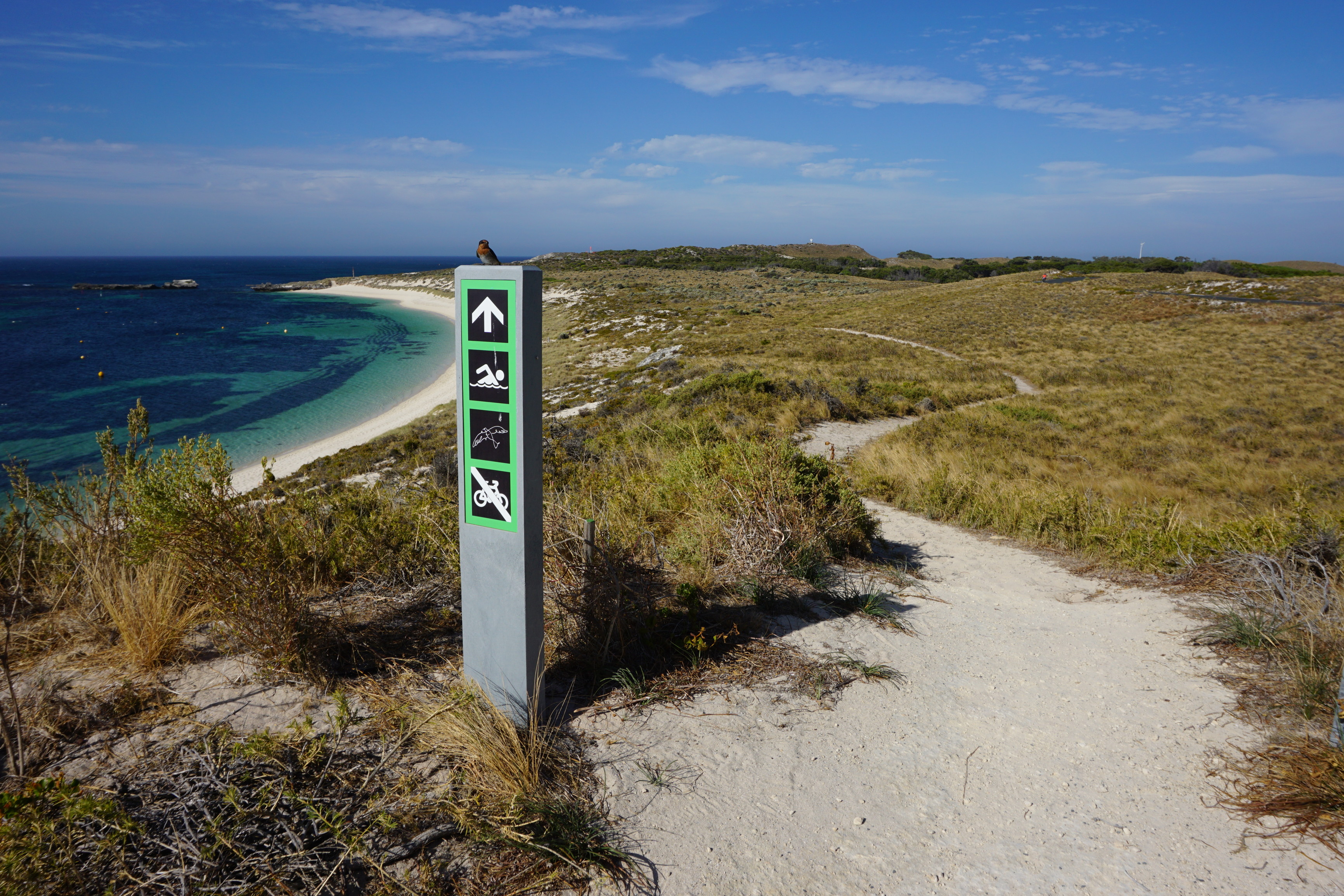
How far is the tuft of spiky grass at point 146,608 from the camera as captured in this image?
11.6ft

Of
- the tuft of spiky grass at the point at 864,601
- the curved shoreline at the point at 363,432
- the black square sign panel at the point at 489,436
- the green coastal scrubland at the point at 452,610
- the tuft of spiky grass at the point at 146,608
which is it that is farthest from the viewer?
the curved shoreline at the point at 363,432

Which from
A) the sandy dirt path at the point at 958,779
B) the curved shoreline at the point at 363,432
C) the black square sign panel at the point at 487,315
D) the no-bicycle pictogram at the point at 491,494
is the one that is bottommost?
the curved shoreline at the point at 363,432

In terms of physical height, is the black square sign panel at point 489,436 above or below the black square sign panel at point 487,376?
below

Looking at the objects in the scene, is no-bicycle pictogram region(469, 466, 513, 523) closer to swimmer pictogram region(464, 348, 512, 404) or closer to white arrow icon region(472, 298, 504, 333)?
swimmer pictogram region(464, 348, 512, 404)

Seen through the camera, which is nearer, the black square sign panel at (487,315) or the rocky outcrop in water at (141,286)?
the black square sign panel at (487,315)

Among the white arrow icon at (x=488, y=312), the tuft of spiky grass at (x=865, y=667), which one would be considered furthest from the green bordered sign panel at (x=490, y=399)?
the tuft of spiky grass at (x=865, y=667)

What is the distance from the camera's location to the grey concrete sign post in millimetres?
2904

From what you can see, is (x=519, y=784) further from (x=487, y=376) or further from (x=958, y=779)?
(x=958, y=779)

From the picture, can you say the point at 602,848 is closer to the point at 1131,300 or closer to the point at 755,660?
the point at 755,660

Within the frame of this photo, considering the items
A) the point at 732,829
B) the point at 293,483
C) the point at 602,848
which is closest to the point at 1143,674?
the point at 732,829

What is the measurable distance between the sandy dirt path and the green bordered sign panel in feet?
4.47

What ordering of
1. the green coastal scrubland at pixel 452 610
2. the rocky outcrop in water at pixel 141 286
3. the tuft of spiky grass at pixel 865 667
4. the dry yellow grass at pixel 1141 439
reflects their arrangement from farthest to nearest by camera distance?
1. the rocky outcrop in water at pixel 141 286
2. the dry yellow grass at pixel 1141 439
3. the tuft of spiky grass at pixel 865 667
4. the green coastal scrubland at pixel 452 610

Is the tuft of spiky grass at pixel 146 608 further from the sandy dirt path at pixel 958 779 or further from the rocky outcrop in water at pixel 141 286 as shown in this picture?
the rocky outcrop in water at pixel 141 286

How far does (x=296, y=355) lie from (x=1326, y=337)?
52284 mm
